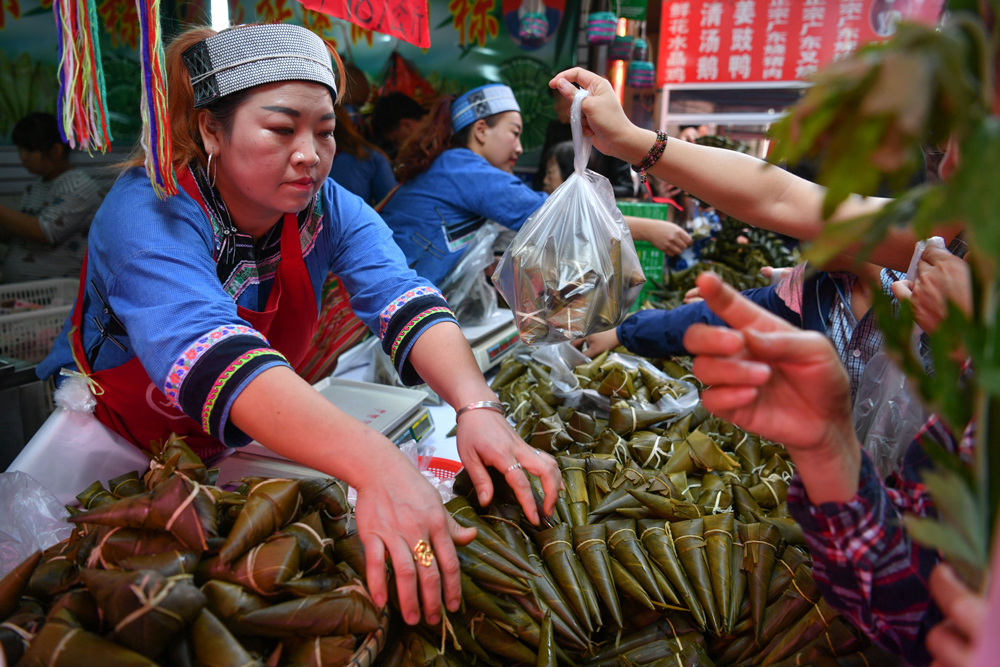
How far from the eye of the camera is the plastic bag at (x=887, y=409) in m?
1.27

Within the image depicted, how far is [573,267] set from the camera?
1.44 meters

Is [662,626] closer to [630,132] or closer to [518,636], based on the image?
[518,636]

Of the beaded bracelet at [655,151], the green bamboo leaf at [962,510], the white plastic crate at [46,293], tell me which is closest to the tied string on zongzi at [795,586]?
the green bamboo leaf at [962,510]

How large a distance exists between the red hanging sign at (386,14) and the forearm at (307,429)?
3.53 ft

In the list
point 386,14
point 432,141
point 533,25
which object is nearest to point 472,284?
point 432,141

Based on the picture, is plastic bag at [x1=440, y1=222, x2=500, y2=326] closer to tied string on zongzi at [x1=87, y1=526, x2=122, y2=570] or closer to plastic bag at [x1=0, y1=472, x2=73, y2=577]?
plastic bag at [x1=0, y1=472, x2=73, y2=577]

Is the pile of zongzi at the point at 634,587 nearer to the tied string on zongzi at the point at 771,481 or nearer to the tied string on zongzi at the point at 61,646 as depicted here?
the tied string on zongzi at the point at 771,481

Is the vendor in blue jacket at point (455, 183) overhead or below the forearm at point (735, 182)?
below

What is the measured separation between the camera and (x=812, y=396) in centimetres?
67

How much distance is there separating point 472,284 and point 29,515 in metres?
1.87

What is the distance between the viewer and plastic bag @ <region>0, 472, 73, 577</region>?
113 cm

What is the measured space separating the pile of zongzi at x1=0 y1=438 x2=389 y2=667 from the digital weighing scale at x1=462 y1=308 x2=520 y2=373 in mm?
1469

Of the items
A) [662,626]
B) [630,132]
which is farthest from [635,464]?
[630,132]

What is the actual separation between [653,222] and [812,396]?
7.07 ft
